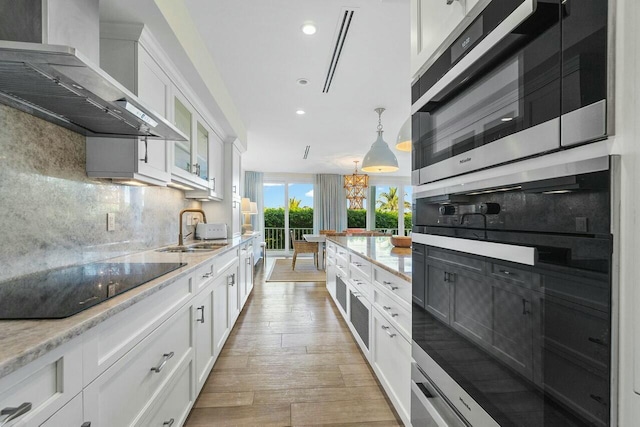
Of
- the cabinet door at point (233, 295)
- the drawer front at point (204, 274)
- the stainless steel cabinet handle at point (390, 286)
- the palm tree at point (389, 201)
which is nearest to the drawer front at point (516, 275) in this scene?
the stainless steel cabinet handle at point (390, 286)

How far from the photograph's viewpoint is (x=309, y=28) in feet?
6.95

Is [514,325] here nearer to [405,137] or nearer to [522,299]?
[522,299]

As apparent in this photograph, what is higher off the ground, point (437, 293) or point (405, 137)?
point (405, 137)

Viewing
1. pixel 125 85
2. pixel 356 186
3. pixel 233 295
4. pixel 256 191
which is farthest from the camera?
pixel 256 191

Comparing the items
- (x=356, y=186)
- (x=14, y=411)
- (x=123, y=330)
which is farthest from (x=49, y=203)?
(x=356, y=186)

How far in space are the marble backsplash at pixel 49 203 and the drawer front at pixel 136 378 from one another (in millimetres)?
640

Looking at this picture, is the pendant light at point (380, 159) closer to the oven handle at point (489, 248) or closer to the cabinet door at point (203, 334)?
the cabinet door at point (203, 334)

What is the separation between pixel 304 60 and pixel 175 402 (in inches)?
101

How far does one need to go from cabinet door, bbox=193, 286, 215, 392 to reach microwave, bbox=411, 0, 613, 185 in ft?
4.78

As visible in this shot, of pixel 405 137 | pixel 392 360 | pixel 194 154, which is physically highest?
pixel 405 137

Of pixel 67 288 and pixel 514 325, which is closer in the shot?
pixel 514 325

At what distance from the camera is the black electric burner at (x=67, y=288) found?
80 centimetres

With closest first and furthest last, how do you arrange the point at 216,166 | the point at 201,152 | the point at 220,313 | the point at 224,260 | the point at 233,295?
the point at 220,313
the point at 224,260
the point at 233,295
the point at 201,152
the point at 216,166

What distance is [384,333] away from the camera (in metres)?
1.73
